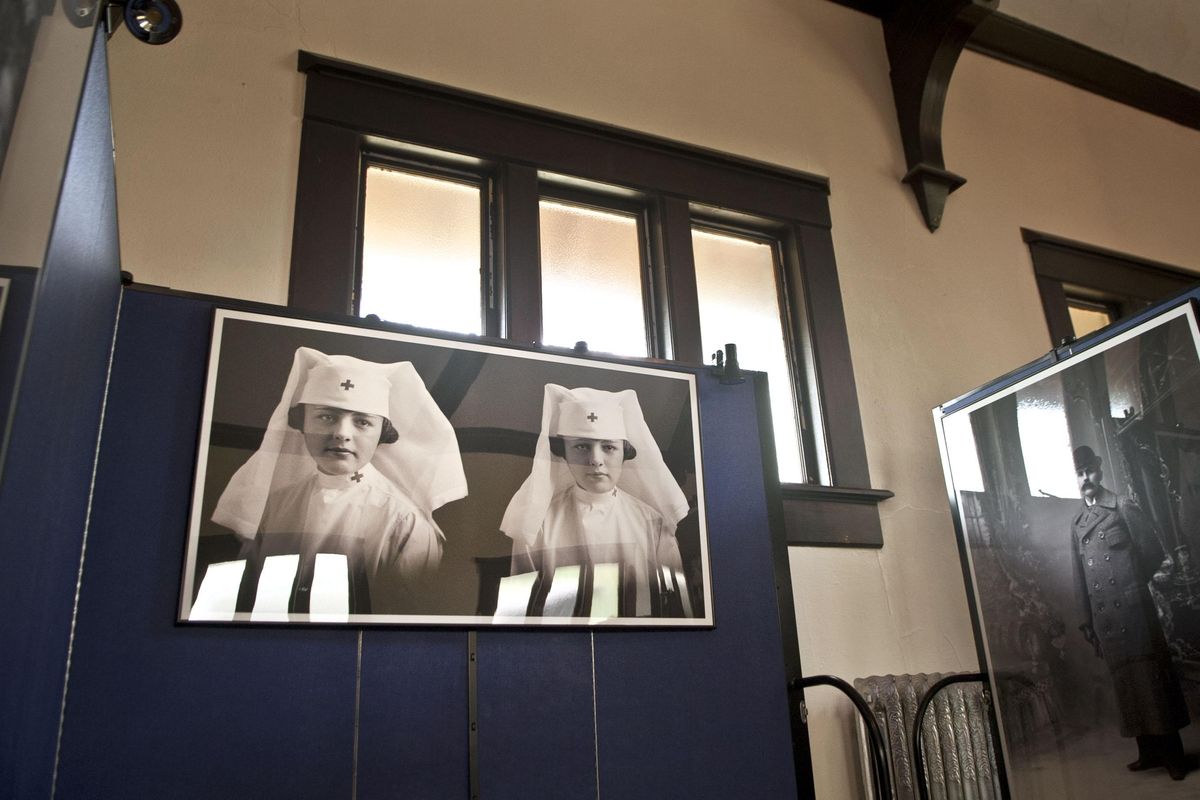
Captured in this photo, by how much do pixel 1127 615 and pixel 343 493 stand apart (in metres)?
2.10

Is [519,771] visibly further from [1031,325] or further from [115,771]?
[1031,325]

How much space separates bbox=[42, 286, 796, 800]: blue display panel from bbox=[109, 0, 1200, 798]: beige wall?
53 centimetres

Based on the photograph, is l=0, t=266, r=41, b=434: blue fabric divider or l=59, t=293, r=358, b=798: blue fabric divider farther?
l=59, t=293, r=358, b=798: blue fabric divider

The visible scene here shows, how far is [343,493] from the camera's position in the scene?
2.30 m

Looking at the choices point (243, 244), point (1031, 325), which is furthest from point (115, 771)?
point (1031, 325)

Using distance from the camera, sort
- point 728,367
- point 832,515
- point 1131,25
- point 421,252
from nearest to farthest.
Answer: point 728,367 → point 421,252 → point 832,515 → point 1131,25

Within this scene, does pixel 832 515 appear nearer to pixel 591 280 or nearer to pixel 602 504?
pixel 602 504

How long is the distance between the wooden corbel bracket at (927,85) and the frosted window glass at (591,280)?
4.50ft

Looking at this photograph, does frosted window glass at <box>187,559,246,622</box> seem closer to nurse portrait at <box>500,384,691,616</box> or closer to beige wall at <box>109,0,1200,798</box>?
nurse portrait at <box>500,384,691,616</box>

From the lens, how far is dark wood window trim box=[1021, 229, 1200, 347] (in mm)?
4258

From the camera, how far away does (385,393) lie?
243cm

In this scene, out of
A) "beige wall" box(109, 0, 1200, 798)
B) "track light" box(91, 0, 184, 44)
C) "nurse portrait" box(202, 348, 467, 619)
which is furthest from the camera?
"beige wall" box(109, 0, 1200, 798)

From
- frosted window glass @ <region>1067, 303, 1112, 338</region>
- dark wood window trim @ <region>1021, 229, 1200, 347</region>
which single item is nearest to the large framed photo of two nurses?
dark wood window trim @ <region>1021, 229, 1200, 347</region>

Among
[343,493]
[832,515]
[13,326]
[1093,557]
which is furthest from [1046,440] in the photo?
[13,326]
